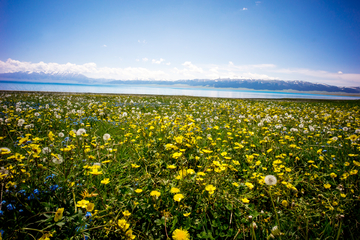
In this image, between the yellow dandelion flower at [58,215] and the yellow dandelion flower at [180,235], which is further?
the yellow dandelion flower at [180,235]

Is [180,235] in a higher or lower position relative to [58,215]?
lower

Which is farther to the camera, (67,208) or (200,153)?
(200,153)

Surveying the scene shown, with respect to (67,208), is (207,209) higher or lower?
lower

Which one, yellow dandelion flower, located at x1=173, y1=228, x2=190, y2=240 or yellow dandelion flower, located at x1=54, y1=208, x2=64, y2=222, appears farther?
yellow dandelion flower, located at x1=173, y1=228, x2=190, y2=240

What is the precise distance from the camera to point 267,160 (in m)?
3.39

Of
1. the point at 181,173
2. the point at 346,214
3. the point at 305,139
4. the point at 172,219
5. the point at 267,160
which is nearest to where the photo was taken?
the point at 172,219

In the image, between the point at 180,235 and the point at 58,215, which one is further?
the point at 180,235

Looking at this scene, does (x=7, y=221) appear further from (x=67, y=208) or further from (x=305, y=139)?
(x=305, y=139)

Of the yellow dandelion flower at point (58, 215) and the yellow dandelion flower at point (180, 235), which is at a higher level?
the yellow dandelion flower at point (58, 215)

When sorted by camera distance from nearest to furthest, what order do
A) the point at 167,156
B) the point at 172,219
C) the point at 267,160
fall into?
1. the point at 172,219
2. the point at 167,156
3. the point at 267,160

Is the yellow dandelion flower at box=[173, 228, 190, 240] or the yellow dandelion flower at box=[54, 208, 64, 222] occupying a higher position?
the yellow dandelion flower at box=[54, 208, 64, 222]

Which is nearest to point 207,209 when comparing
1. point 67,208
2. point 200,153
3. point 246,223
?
point 246,223

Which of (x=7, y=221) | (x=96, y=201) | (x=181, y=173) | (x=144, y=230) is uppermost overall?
(x=181, y=173)

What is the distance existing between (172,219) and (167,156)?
133 centimetres
